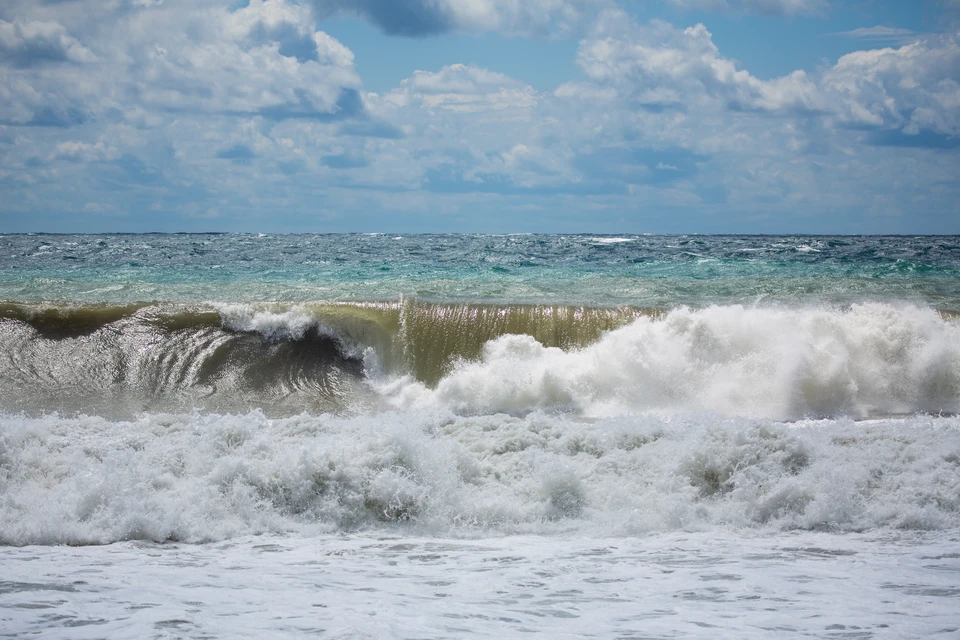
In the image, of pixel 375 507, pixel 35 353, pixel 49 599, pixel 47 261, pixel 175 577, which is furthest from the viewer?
pixel 47 261

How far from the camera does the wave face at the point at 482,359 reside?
954cm

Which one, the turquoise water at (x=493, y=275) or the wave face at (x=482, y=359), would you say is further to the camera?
the turquoise water at (x=493, y=275)

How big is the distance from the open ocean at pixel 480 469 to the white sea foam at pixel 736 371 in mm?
32

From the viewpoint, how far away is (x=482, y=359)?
10.7 meters

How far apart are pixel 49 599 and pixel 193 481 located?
82.0 inches

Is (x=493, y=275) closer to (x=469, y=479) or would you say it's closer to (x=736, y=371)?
(x=736, y=371)

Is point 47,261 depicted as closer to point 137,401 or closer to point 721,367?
point 137,401

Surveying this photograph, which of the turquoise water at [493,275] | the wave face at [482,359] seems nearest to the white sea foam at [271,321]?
the wave face at [482,359]

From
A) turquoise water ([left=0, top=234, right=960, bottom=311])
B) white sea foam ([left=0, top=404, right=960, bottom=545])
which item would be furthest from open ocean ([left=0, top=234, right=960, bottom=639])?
turquoise water ([left=0, top=234, right=960, bottom=311])

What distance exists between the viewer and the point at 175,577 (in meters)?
4.81

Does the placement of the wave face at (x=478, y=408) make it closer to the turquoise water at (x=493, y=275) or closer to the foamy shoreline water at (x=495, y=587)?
the turquoise water at (x=493, y=275)

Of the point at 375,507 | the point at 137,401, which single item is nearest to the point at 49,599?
the point at 375,507

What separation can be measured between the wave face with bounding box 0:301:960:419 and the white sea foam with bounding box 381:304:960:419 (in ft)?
0.06

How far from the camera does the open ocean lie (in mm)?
4375
